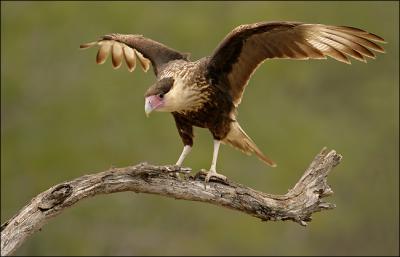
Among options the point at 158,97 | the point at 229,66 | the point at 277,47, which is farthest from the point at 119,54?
the point at 158,97

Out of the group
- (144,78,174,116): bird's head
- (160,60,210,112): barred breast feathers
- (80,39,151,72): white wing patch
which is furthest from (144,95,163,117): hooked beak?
(80,39,151,72): white wing patch

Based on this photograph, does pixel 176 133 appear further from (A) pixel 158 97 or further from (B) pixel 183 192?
(B) pixel 183 192

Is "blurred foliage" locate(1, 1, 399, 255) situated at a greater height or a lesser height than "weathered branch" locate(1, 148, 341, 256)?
lesser

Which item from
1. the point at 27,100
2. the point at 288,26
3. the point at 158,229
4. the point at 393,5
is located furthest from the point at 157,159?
the point at 288,26

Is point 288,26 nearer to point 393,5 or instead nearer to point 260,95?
point 260,95

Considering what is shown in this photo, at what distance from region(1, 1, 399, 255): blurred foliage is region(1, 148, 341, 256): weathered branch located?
845cm

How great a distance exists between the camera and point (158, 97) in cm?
605

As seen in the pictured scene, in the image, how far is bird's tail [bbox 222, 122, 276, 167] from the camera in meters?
6.72

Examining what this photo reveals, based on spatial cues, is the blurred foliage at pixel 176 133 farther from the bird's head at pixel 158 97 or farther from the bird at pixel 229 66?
the bird's head at pixel 158 97

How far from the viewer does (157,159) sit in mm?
15195

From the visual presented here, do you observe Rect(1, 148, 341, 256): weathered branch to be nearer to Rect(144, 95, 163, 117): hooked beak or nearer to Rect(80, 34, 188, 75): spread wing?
Rect(144, 95, 163, 117): hooked beak

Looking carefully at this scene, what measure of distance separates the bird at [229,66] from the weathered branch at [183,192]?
0.48 feet

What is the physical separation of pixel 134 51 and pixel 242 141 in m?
1.59

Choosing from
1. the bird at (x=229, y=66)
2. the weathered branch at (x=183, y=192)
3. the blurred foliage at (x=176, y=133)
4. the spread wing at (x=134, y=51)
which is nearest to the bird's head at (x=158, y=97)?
the bird at (x=229, y=66)
